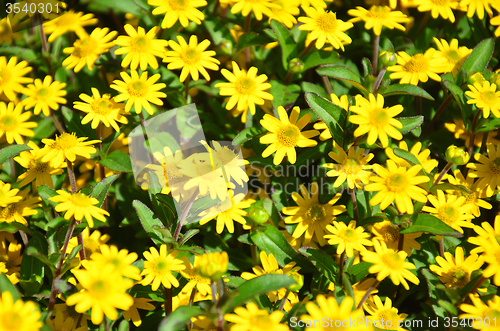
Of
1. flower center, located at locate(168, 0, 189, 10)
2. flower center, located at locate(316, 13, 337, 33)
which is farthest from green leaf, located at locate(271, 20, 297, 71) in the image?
flower center, located at locate(168, 0, 189, 10)

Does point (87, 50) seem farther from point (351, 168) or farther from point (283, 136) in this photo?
point (351, 168)

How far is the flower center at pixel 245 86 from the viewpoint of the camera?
1918 millimetres

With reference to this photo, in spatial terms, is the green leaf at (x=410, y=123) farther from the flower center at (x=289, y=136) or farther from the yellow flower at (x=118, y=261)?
the yellow flower at (x=118, y=261)

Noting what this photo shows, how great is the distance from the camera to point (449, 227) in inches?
62.3

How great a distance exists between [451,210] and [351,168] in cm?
45

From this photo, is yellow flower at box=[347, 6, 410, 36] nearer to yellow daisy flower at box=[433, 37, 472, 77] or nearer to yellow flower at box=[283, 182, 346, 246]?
yellow daisy flower at box=[433, 37, 472, 77]

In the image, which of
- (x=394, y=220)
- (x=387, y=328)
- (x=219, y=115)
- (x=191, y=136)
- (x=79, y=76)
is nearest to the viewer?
(x=387, y=328)

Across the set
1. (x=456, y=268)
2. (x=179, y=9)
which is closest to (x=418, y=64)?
(x=456, y=268)

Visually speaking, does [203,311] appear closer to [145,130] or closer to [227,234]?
[227,234]

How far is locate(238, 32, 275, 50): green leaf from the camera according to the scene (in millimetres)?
2110

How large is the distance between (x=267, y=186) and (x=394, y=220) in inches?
29.0

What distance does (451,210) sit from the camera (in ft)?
5.63

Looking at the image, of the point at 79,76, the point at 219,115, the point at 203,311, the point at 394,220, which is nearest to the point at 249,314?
the point at 203,311

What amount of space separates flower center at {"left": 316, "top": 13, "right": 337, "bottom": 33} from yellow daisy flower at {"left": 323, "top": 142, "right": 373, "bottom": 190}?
0.61 meters
